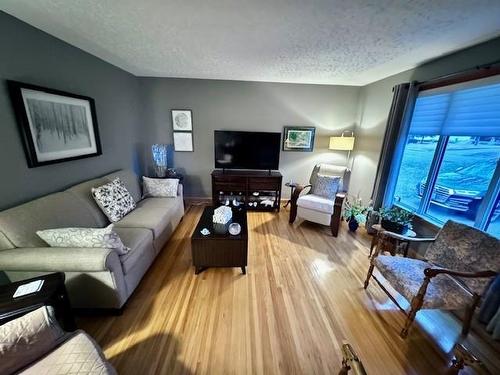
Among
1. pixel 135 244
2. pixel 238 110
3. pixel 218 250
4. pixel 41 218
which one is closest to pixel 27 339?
pixel 135 244

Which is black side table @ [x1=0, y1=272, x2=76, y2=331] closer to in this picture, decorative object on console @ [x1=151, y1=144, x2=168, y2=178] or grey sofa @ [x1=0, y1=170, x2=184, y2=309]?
grey sofa @ [x1=0, y1=170, x2=184, y2=309]

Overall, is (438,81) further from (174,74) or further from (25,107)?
(25,107)

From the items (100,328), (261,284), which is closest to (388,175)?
(261,284)

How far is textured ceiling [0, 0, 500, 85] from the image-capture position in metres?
1.39

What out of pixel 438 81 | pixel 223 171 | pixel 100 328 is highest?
pixel 438 81

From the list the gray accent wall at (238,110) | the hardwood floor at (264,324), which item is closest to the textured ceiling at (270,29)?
the gray accent wall at (238,110)

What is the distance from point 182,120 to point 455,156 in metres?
3.97

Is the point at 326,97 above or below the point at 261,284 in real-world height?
above

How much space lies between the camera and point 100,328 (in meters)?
1.56

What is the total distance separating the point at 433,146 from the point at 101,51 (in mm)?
4157

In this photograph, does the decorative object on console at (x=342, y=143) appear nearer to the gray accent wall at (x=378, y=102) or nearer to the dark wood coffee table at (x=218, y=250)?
the gray accent wall at (x=378, y=102)

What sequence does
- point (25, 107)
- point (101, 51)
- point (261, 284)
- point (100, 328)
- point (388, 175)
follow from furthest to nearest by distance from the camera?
point (388, 175), point (101, 51), point (261, 284), point (25, 107), point (100, 328)

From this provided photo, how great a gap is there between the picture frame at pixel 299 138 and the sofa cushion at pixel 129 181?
2.70 meters

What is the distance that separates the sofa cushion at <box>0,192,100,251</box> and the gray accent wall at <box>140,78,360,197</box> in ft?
6.85
